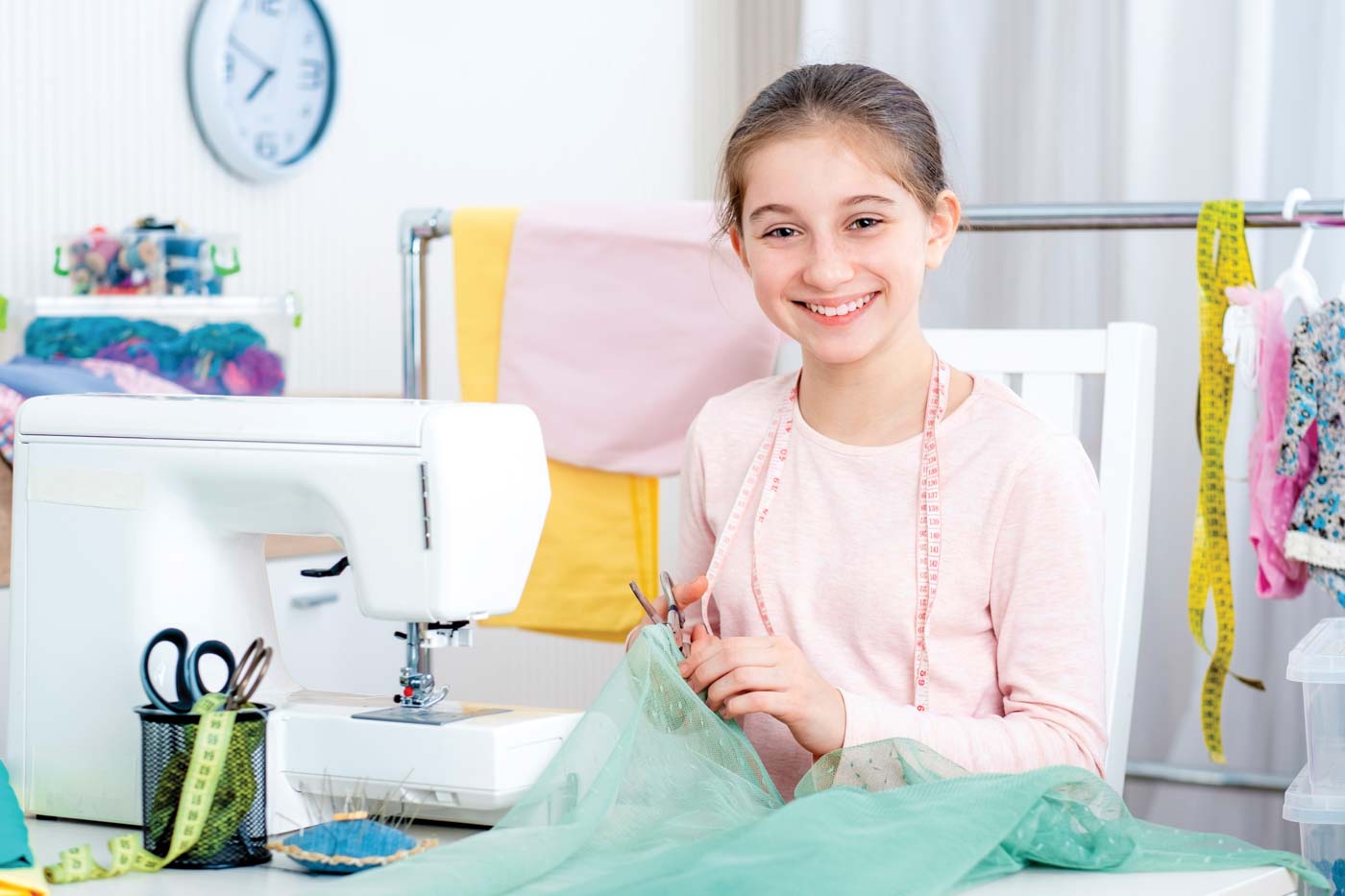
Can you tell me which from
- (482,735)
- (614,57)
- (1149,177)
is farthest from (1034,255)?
(482,735)

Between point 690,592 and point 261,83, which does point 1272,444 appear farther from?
point 261,83

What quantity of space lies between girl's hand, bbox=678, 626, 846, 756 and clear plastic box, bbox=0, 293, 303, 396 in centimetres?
99

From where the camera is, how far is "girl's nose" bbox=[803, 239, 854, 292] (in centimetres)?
122

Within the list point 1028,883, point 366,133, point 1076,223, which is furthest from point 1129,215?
point 366,133

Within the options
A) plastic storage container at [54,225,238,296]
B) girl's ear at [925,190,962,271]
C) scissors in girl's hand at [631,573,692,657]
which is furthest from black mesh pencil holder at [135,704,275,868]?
plastic storage container at [54,225,238,296]

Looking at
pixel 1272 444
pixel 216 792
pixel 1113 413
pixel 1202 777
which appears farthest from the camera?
pixel 1202 777

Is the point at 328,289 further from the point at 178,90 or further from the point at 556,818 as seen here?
the point at 556,818

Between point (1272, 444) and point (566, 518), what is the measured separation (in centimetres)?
79

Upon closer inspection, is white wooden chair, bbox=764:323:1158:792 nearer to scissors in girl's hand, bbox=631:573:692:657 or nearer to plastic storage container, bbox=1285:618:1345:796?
plastic storage container, bbox=1285:618:1345:796

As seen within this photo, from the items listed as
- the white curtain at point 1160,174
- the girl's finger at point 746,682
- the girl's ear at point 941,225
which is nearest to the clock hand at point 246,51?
the white curtain at point 1160,174

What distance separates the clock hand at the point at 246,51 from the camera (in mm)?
2312

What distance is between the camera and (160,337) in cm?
186

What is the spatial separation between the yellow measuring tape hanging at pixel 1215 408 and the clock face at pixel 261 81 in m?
1.39

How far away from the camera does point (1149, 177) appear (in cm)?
247
